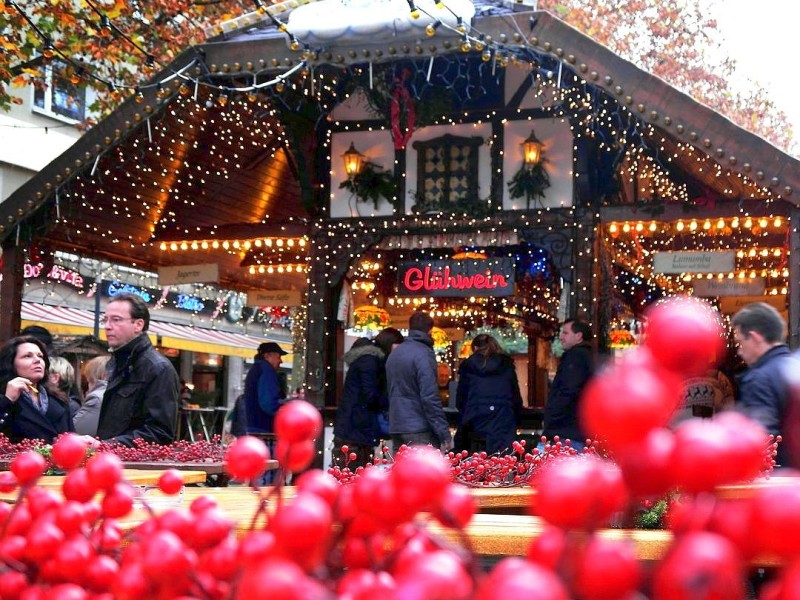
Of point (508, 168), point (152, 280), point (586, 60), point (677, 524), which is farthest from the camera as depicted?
point (152, 280)

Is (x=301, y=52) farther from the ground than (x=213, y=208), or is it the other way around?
(x=301, y=52)

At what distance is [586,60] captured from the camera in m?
9.23

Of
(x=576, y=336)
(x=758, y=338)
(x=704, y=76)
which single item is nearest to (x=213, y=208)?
(x=576, y=336)

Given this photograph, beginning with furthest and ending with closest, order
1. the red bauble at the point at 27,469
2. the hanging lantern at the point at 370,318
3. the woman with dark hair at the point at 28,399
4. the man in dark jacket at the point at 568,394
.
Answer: the hanging lantern at the point at 370,318 → the man in dark jacket at the point at 568,394 → the woman with dark hair at the point at 28,399 → the red bauble at the point at 27,469

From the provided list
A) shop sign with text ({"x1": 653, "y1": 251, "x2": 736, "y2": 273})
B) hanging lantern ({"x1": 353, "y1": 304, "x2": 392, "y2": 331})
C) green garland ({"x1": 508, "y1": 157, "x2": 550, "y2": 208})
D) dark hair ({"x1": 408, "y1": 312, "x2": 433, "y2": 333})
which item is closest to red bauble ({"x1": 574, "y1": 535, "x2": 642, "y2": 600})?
dark hair ({"x1": 408, "y1": 312, "x2": 433, "y2": 333})

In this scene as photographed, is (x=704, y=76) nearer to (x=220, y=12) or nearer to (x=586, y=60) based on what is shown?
(x=220, y=12)

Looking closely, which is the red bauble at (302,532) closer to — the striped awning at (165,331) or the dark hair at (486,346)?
the dark hair at (486,346)

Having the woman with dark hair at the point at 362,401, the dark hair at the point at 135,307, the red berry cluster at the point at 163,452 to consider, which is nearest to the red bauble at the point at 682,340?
the red berry cluster at the point at 163,452

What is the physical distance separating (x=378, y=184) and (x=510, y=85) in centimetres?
211

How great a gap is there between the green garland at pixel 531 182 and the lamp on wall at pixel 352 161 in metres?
2.12

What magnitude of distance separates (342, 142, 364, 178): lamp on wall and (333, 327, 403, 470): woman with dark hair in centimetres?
300

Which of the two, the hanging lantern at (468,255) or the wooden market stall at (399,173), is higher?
the wooden market stall at (399,173)

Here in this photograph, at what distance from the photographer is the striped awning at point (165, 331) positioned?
2084 centimetres

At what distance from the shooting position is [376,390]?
11008 mm
